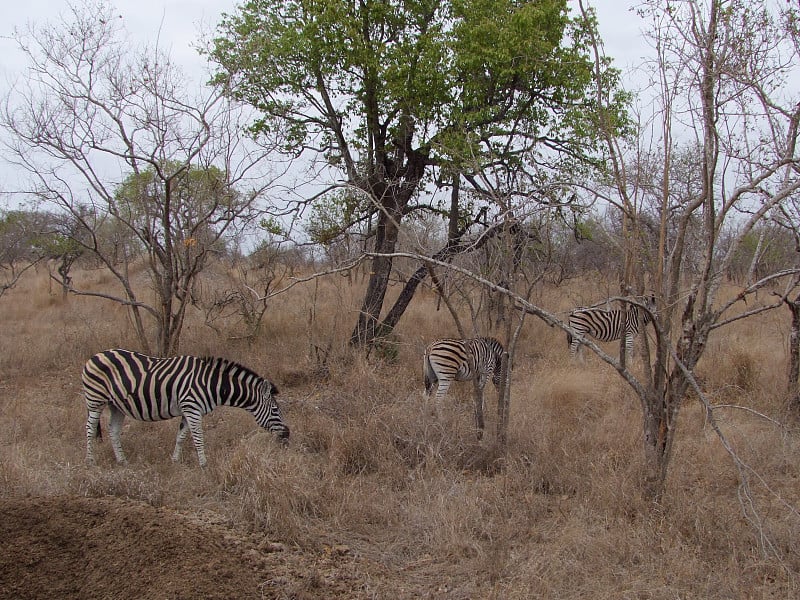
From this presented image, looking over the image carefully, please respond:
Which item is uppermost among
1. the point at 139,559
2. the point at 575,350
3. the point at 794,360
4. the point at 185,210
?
the point at 185,210

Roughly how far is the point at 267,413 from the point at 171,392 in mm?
999

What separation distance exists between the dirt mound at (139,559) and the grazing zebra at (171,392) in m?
2.01

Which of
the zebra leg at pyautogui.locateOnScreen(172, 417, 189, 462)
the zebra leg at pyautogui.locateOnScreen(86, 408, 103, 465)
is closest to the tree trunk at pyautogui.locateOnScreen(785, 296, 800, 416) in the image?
the zebra leg at pyautogui.locateOnScreen(172, 417, 189, 462)

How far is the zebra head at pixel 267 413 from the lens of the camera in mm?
7059

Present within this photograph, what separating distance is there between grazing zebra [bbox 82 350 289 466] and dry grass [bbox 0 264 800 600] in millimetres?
299

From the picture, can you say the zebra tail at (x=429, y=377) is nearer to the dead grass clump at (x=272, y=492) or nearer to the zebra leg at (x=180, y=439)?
the dead grass clump at (x=272, y=492)

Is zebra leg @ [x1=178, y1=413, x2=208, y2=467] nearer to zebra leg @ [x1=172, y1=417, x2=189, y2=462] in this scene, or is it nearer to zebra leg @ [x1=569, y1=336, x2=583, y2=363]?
zebra leg @ [x1=172, y1=417, x2=189, y2=462]

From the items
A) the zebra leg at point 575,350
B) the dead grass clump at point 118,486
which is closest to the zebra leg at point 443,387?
the zebra leg at point 575,350

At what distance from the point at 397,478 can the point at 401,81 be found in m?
5.91

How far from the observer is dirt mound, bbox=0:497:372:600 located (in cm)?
382

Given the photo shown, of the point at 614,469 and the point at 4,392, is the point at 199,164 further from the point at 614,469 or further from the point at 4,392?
the point at 614,469

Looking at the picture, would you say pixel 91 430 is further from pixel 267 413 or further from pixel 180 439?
pixel 267 413

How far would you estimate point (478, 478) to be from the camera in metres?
5.93

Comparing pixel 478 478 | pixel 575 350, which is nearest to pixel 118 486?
pixel 478 478
